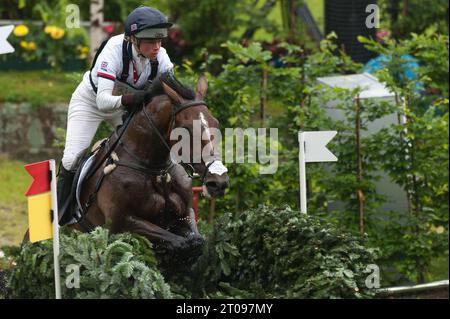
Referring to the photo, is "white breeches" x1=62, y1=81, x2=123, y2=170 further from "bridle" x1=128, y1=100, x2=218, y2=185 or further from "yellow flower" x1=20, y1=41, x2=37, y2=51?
"yellow flower" x1=20, y1=41, x2=37, y2=51

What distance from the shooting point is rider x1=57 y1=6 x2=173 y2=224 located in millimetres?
8375

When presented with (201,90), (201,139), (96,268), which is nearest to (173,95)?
(201,90)

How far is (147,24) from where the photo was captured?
8312 mm

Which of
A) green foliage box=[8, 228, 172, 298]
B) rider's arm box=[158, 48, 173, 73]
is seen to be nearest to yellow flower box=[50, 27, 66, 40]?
rider's arm box=[158, 48, 173, 73]

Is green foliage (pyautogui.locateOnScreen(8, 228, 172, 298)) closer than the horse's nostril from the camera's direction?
Yes

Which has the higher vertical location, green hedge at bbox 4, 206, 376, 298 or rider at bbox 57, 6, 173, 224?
rider at bbox 57, 6, 173, 224

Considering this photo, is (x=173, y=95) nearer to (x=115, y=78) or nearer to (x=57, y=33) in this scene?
(x=115, y=78)

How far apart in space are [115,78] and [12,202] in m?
6.48

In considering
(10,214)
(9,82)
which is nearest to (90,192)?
(10,214)

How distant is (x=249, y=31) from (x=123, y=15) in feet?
6.03

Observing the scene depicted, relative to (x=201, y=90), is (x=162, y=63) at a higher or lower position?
higher

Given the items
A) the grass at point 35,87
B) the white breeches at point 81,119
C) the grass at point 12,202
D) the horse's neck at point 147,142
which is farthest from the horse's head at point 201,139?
the grass at point 35,87

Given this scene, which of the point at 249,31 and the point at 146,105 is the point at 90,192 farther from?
the point at 249,31

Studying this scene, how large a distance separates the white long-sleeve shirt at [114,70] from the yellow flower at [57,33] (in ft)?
27.2
